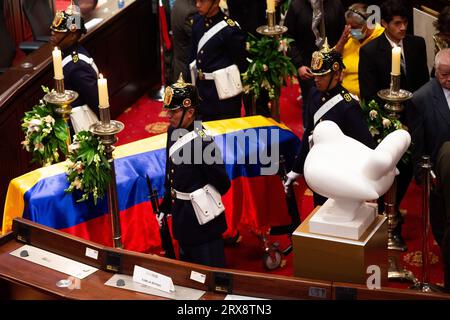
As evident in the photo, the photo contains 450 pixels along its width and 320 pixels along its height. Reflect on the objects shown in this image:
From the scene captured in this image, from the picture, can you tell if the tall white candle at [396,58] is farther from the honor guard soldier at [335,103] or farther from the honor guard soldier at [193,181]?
the honor guard soldier at [193,181]

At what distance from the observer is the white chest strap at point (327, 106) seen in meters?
5.04

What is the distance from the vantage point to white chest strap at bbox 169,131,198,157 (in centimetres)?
461

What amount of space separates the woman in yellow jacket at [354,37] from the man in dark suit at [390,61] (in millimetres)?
561

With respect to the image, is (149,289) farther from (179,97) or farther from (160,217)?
(179,97)

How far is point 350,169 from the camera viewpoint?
13.1ft

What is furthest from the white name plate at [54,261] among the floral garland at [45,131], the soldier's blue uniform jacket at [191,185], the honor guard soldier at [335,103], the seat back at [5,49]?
the seat back at [5,49]

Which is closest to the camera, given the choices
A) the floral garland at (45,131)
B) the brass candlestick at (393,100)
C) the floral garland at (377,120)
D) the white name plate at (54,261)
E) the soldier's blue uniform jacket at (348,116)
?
the white name plate at (54,261)

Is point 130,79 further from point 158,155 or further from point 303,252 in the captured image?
point 303,252

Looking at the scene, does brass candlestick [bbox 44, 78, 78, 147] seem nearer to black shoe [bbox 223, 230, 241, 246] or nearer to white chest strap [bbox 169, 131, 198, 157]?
white chest strap [bbox 169, 131, 198, 157]

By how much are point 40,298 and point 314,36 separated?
11.4ft

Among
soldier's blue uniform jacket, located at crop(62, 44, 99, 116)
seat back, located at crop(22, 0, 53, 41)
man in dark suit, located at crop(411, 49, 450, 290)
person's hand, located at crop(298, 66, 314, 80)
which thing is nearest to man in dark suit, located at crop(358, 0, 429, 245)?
man in dark suit, located at crop(411, 49, 450, 290)

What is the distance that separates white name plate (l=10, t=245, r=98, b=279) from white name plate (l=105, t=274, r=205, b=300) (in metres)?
0.17

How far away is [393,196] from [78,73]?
2256mm
